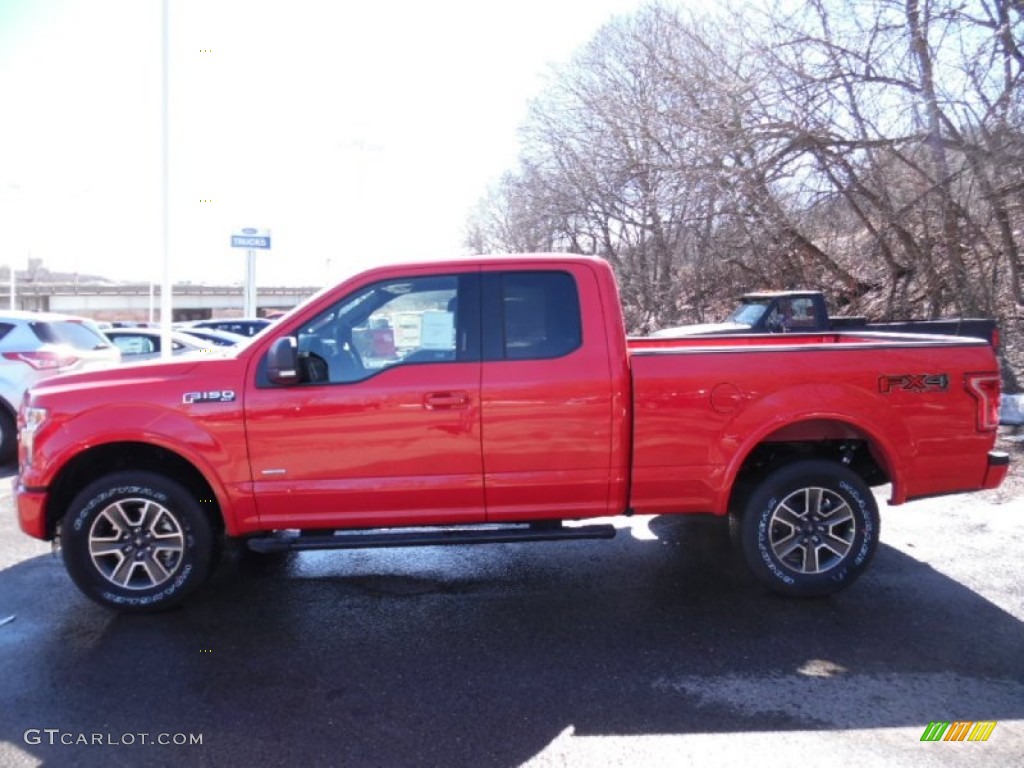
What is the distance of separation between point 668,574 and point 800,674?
144 cm

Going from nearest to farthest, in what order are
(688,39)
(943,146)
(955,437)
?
1. (955,437)
2. (943,146)
3. (688,39)

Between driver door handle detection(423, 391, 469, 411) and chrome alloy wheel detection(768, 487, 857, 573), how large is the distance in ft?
6.79

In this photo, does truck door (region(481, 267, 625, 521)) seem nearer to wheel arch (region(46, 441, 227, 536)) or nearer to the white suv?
wheel arch (region(46, 441, 227, 536))

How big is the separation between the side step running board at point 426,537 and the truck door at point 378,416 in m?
0.09

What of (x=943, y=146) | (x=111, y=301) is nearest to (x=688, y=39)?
(x=943, y=146)

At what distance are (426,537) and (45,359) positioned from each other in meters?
6.84

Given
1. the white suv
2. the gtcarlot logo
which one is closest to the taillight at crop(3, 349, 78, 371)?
the white suv

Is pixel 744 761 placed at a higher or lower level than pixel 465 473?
lower

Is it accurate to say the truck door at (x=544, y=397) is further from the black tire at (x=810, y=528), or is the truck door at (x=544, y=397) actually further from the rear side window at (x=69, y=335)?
the rear side window at (x=69, y=335)

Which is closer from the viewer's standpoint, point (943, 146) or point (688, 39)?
point (943, 146)

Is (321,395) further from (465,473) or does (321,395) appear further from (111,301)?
(111,301)

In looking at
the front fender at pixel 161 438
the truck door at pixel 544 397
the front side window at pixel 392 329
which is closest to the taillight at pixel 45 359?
the front fender at pixel 161 438

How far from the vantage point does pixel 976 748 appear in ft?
10.3

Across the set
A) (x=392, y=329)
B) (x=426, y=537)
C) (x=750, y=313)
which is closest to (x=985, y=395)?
(x=426, y=537)
